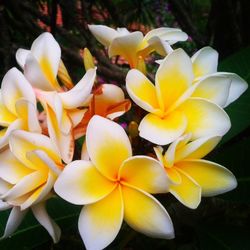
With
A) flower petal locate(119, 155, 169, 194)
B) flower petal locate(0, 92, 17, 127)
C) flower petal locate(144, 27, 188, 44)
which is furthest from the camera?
flower petal locate(144, 27, 188, 44)

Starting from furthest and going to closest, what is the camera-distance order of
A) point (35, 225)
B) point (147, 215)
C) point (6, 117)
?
point (35, 225), point (6, 117), point (147, 215)

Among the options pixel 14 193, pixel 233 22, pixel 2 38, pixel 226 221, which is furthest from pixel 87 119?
pixel 233 22

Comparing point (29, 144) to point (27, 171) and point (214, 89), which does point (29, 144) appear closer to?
point (27, 171)

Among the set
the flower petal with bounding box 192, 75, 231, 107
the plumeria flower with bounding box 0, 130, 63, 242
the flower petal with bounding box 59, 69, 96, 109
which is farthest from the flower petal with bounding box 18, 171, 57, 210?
the flower petal with bounding box 192, 75, 231, 107

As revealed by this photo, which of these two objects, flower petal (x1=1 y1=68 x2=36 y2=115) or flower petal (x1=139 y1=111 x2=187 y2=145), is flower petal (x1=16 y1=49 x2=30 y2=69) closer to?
flower petal (x1=1 y1=68 x2=36 y2=115)

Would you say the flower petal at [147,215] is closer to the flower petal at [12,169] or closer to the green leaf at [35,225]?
the flower petal at [12,169]

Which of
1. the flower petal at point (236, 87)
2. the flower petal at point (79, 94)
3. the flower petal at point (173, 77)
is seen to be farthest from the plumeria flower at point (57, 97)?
the flower petal at point (236, 87)

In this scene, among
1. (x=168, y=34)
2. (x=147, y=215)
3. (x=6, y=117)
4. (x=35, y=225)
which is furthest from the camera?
(x=35, y=225)

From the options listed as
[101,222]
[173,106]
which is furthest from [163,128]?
[101,222]
